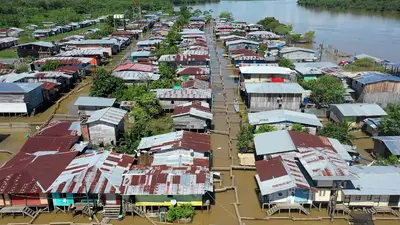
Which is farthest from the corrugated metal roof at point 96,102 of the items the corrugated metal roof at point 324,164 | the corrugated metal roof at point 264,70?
the corrugated metal roof at point 324,164

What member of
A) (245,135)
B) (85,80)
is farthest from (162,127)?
(85,80)

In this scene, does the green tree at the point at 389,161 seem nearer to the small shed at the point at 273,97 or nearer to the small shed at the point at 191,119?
the small shed at the point at 273,97

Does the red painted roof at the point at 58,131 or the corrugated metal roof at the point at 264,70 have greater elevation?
the corrugated metal roof at the point at 264,70

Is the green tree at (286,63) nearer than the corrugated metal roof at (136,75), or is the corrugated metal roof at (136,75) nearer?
the corrugated metal roof at (136,75)

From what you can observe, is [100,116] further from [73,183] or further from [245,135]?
[245,135]

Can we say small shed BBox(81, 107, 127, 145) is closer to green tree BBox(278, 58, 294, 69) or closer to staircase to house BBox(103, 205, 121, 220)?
staircase to house BBox(103, 205, 121, 220)

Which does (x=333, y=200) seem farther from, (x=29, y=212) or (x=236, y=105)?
(x=236, y=105)

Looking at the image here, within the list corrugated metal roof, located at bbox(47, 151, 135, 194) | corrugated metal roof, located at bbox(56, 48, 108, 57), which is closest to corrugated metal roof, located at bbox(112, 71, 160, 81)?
corrugated metal roof, located at bbox(56, 48, 108, 57)
